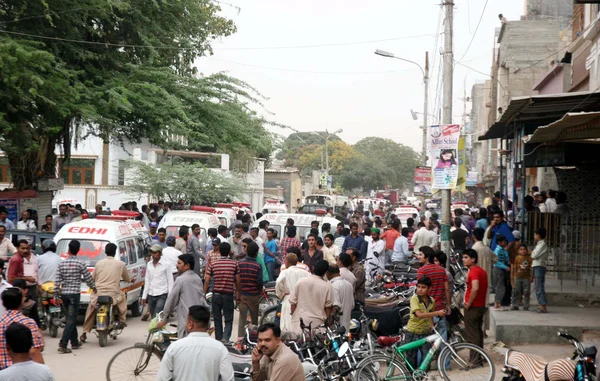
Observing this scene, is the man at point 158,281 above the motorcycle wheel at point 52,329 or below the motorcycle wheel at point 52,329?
above

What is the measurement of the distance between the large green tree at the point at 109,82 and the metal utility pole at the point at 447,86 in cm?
840

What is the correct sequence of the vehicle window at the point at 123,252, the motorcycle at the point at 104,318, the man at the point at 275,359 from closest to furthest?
the man at the point at 275,359
the motorcycle at the point at 104,318
the vehicle window at the point at 123,252

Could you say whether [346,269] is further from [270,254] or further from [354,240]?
[354,240]

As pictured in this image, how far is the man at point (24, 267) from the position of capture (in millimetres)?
13141

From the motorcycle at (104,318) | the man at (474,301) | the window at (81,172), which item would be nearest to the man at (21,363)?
the man at (474,301)

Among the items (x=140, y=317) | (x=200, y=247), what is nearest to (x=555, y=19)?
(x=200, y=247)

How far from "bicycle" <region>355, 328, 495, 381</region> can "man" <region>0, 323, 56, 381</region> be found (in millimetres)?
4259

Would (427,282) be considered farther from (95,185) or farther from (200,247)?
(95,185)

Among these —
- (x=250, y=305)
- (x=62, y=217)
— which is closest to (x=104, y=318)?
(x=250, y=305)

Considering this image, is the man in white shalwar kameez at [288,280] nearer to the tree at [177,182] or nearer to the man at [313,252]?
the man at [313,252]

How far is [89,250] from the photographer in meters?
15.7

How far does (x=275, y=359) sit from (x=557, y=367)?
122 inches

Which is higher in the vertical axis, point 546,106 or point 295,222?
point 546,106

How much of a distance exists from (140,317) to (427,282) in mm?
8576
